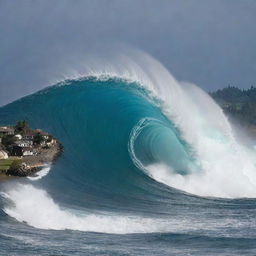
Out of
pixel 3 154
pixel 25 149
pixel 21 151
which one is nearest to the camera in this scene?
pixel 3 154

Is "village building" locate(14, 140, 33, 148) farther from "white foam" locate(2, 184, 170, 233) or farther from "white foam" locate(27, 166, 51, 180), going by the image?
"white foam" locate(2, 184, 170, 233)

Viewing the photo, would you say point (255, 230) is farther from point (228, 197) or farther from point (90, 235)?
point (228, 197)

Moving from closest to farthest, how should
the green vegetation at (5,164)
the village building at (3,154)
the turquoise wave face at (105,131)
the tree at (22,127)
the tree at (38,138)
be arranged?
1. the turquoise wave face at (105,131)
2. the green vegetation at (5,164)
3. the village building at (3,154)
4. the tree at (38,138)
5. the tree at (22,127)

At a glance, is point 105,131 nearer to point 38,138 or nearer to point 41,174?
point 38,138

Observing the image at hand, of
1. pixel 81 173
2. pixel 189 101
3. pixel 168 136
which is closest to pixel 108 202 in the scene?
pixel 81 173

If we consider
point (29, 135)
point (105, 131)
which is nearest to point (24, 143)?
point (29, 135)

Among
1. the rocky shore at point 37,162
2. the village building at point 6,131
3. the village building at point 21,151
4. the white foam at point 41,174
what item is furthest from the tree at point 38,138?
the white foam at point 41,174

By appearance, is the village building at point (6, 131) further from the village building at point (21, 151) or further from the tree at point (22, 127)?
the village building at point (21, 151)
